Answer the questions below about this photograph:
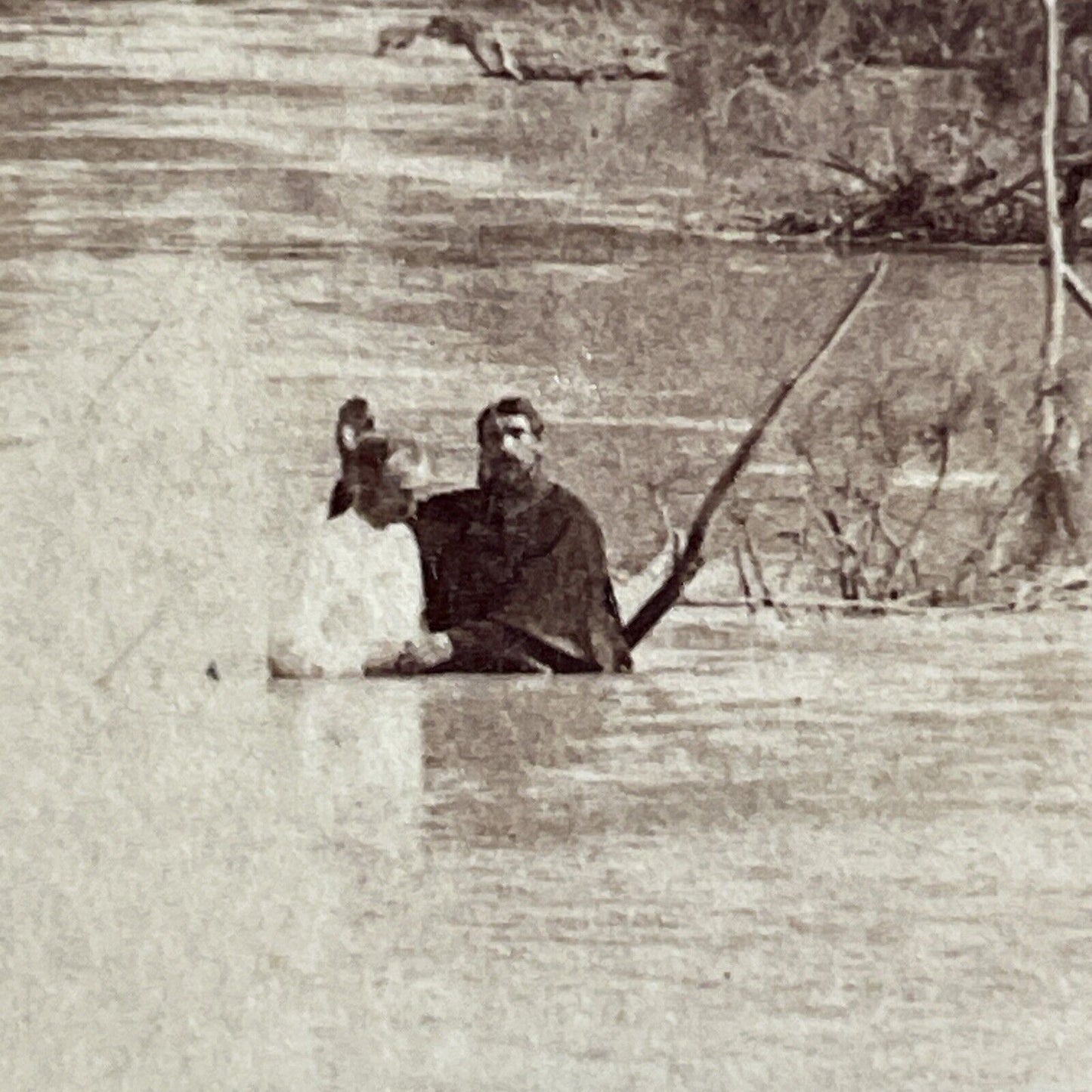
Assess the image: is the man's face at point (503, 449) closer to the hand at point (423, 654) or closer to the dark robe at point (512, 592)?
the dark robe at point (512, 592)

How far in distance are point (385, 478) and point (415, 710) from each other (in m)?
0.25

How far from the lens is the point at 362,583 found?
125cm

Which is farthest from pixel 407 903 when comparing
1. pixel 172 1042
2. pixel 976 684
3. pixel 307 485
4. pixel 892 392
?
pixel 892 392

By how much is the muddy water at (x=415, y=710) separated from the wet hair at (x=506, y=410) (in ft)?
0.08

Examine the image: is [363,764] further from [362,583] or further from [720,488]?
[720,488]

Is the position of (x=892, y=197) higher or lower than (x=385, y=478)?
higher

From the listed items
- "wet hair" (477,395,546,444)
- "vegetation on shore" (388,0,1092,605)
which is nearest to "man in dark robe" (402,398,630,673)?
"wet hair" (477,395,546,444)

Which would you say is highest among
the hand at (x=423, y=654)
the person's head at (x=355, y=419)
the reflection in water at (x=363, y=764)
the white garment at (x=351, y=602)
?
the person's head at (x=355, y=419)

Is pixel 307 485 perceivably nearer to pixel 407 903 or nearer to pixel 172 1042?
pixel 407 903

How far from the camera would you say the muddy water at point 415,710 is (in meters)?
1.23

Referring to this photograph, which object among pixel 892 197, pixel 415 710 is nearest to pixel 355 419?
pixel 415 710

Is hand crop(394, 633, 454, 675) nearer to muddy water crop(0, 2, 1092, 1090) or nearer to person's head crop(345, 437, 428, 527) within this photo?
muddy water crop(0, 2, 1092, 1090)

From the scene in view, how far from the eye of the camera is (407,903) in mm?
1234

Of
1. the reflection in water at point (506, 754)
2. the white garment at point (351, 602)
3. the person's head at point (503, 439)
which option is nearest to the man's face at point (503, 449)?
the person's head at point (503, 439)
